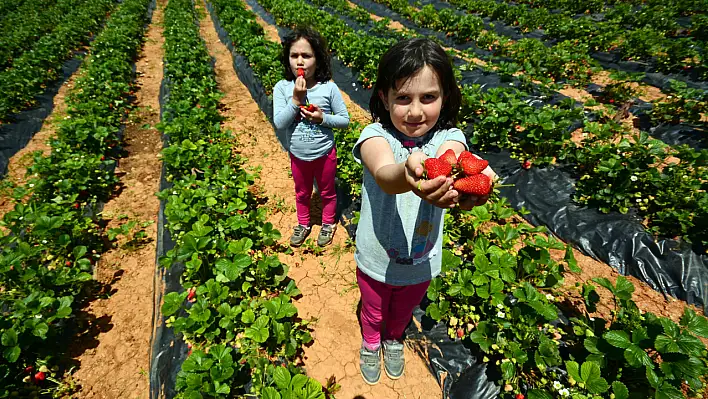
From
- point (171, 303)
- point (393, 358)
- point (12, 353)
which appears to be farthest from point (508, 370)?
point (12, 353)

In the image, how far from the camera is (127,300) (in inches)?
129

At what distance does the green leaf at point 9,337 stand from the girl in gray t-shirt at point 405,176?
2603 mm

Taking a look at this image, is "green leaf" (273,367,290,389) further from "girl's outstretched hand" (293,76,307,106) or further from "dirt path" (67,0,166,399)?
"girl's outstretched hand" (293,76,307,106)

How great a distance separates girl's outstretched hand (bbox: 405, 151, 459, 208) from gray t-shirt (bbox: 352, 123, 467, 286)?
42cm

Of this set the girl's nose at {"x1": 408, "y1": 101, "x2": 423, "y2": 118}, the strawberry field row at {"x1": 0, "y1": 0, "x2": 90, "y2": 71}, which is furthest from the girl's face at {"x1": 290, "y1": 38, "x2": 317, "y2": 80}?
the strawberry field row at {"x1": 0, "y1": 0, "x2": 90, "y2": 71}

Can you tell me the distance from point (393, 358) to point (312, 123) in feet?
7.12

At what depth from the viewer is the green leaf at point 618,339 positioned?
6.19 ft

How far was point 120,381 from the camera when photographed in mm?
2635

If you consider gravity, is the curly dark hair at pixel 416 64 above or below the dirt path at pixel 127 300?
above

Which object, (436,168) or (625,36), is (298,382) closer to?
(436,168)

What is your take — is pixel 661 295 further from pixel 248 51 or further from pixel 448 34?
pixel 448 34

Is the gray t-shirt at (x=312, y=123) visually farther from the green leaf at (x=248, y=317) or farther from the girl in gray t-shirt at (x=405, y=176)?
the green leaf at (x=248, y=317)

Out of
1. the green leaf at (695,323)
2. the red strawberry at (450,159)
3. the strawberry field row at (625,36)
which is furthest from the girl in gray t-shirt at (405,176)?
the strawberry field row at (625,36)

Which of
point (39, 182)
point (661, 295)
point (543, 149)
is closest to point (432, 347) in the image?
point (661, 295)
